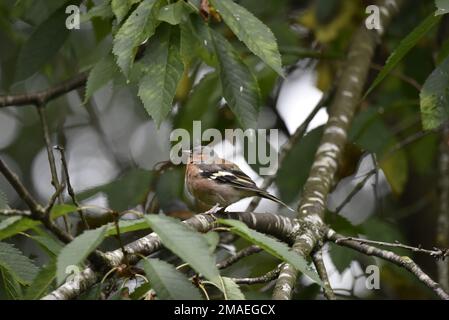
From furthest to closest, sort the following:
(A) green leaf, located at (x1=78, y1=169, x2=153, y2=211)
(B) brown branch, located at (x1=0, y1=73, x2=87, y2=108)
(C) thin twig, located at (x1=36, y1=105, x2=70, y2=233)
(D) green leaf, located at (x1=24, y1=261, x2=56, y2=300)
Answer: (A) green leaf, located at (x1=78, y1=169, x2=153, y2=211), (B) brown branch, located at (x1=0, y1=73, x2=87, y2=108), (C) thin twig, located at (x1=36, y1=105, x2=70, y2=233), (D) green leaf, located at (x1=24, y1=261, x2=56, y2=300)

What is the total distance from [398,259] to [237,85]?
124cm

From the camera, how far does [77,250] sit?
254 centimetres

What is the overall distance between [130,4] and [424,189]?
6.06 meters

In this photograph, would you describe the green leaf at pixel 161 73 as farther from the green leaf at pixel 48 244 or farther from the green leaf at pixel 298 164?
the green leaf at pixel 298 164

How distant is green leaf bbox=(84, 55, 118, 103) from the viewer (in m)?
3.99

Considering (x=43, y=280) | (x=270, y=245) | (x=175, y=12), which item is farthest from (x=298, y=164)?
(x=43, y=280)

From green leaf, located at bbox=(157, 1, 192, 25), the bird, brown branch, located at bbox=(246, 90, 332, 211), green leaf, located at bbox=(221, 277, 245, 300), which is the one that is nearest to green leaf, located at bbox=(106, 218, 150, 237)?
green leaf, located at bbox=(221, 277, 245, 300)

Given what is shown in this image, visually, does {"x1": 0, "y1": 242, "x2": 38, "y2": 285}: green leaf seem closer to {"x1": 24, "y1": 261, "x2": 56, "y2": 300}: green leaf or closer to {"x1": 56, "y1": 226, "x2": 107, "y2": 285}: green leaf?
{"x1": 24, "y1": 261, "x2": 56, "y2": 300}: green leaf

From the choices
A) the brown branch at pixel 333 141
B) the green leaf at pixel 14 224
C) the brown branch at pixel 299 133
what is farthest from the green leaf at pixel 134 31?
the brown branch at pixel 299 133

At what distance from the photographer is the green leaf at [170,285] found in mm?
2719

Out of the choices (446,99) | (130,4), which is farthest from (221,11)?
(446,99)

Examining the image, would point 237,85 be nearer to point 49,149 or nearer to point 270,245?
point 270,245

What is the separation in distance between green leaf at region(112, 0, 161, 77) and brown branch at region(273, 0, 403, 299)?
4.34 ft
